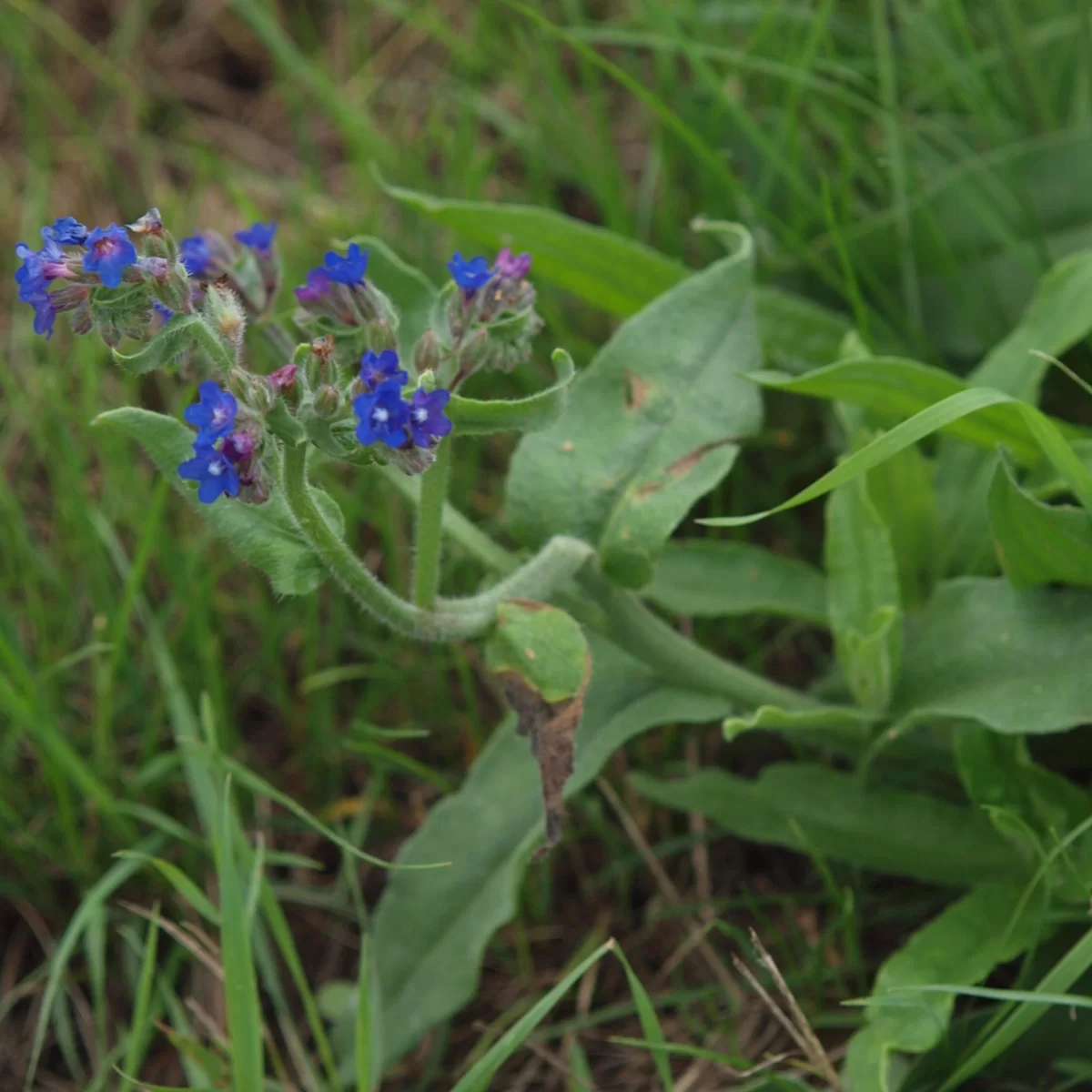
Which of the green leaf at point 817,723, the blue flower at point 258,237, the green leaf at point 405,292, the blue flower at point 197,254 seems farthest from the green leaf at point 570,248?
the green leaf at point 817,723

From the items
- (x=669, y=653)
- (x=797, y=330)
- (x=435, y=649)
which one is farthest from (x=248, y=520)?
(x=797, y=330)

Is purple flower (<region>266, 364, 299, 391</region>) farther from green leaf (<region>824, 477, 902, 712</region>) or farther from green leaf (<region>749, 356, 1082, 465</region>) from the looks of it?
green leaf (<region>824, 477, 902, 712</region>)

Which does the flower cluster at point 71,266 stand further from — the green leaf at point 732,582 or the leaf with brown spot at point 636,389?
the green leaf at point 732,582

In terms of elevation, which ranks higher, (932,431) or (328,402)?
(328,402)

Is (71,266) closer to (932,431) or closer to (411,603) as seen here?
(411,603)

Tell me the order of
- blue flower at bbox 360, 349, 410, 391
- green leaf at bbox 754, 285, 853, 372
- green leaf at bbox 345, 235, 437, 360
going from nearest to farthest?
1. blue flower at bbox 360, 349, 410, 391
2. green leaf at bbox 345, 235, 437, 360
3. green leaf at bbox 754, 285, 853, 372

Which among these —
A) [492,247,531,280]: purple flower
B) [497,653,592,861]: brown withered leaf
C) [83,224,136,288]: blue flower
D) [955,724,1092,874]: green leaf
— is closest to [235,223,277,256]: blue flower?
[492,247,531,280]: purple flower
